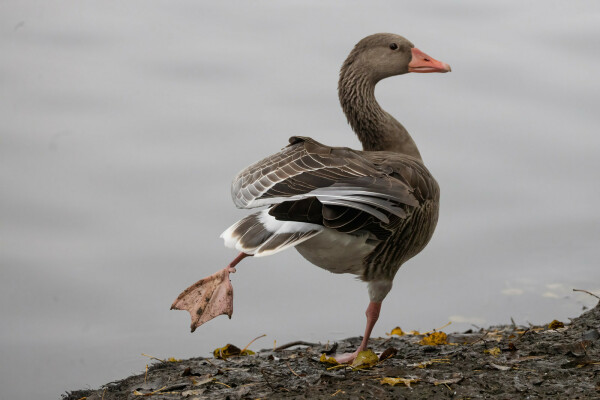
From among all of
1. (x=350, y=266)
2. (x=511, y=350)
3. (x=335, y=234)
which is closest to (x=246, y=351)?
(x=350, y=266)

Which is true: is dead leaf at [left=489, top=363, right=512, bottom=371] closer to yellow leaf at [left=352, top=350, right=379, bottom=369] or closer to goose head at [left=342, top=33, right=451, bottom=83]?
yellow leaf at [left=352, top=350, right=379, bottom=369]

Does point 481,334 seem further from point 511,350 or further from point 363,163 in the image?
point 363,163

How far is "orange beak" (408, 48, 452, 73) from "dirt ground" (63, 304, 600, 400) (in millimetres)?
2114

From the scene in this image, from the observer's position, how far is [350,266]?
5.02 meters

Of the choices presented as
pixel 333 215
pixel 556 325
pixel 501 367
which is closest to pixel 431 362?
pixel 501 367

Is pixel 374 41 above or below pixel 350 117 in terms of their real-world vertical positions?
above

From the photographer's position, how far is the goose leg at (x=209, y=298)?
4.59 metres

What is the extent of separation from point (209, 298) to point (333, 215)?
0.91 meters

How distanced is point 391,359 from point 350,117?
6.77 feet

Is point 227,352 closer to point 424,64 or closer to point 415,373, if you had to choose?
point 415,373

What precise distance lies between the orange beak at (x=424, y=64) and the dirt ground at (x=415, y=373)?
2114 millimetres

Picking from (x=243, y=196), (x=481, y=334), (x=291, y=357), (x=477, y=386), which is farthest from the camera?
(x=481, y=334)

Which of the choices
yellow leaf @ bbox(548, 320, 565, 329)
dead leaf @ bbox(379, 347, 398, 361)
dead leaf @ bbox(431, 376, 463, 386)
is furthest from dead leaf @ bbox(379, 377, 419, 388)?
yellow leaf @ bbox(548, 320, 565, 329)

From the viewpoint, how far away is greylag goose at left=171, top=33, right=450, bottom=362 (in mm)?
4211
